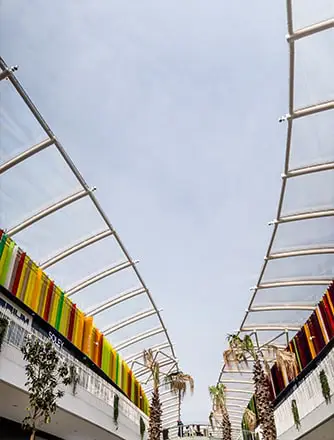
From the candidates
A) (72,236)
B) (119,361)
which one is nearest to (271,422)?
(119,361)

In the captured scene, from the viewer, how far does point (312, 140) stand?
1280cm

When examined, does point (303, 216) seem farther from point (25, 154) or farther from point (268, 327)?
point (268, 327)

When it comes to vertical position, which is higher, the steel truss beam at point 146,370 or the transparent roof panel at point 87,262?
the steel truss beam at point 146,370

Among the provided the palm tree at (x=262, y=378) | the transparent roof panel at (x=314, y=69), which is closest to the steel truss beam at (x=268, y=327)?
the palm tree at (x=262, y=378)

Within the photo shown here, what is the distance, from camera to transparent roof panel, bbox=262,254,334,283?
1777 cm

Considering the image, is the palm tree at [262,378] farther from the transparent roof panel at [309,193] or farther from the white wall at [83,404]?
the transparent roof panel at [309,193]

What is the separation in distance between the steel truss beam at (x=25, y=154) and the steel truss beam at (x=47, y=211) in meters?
2.37

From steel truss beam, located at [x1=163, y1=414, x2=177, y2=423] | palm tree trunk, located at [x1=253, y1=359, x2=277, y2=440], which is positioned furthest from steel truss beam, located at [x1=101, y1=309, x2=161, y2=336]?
steel truss beam, located at [x1=163, y1=414, x2=177, y2=423]

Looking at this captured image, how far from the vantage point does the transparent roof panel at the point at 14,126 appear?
11.6 meters

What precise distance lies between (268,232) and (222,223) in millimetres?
2074

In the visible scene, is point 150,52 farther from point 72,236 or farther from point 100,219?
point 72,236

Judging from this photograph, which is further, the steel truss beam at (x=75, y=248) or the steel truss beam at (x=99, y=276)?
the steel truss beam at (x=99, y=276)

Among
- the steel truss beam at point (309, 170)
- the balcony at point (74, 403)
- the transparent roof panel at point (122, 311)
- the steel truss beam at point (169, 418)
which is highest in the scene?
the steel truss beam at point (169, 418)

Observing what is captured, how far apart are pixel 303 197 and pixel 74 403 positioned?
11.8 metres
